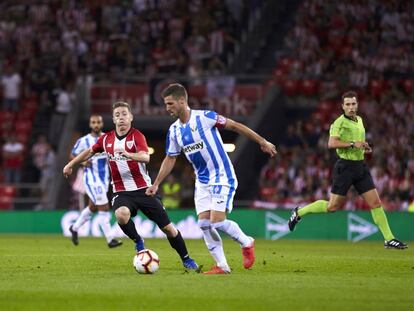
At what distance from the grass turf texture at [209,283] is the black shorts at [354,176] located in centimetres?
122

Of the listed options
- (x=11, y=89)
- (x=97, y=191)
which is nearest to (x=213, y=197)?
(x=97, y=191)

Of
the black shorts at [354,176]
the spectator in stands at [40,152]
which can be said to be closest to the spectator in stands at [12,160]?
the spectator in stands at [40,152]

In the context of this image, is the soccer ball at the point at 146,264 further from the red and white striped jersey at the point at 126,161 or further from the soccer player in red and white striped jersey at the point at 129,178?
the red and white striped jersey at the point at 126,161

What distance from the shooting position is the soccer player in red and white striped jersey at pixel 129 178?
15.3 metres

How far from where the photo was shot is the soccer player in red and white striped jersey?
1529cm

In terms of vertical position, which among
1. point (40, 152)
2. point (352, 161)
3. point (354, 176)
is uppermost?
point (352, 161)

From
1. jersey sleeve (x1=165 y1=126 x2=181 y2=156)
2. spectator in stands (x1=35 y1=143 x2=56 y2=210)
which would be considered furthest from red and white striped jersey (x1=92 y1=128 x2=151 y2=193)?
spectator in stands (x1=35 y1=143 x2=56 y2=210)

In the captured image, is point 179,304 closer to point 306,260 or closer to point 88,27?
point 306,260

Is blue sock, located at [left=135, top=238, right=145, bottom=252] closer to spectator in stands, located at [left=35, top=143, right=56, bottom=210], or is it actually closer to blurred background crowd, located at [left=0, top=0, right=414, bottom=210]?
blurred background crowd, located at [left=0, top=0, right=414, bottom=210]

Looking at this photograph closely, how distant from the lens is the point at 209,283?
12953 mm

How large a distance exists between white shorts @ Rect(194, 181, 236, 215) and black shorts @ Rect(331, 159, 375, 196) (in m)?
5.19

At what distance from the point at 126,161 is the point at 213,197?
176cm

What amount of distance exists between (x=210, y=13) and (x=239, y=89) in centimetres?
452

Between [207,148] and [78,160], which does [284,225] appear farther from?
[207,148]
